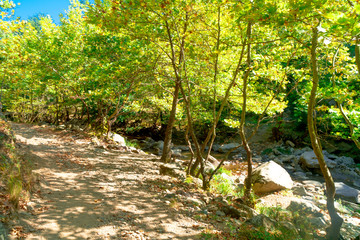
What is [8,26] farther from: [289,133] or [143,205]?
[289,133]

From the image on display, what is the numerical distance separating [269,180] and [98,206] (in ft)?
22.3

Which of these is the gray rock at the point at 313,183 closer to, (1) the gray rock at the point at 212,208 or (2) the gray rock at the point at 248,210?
(2) the gray rock at the point at 248,210

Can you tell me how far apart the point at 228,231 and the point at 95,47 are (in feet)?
23.9

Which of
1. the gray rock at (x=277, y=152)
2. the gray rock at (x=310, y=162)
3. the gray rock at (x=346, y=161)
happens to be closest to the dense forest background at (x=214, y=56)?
the gray rock at (x=346, y=161)

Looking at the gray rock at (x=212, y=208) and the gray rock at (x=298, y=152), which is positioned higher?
the gray rock at (x=298, y=152)

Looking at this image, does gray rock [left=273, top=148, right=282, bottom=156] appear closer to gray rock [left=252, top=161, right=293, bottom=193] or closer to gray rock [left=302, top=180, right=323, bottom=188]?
gray rock [left=302, top=180, right=323, bottom=188]

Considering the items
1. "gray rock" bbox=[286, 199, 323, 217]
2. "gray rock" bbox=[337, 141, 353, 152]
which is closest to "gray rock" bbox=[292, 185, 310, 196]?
"gray rock" bbox=[286, 199, 323, 217]

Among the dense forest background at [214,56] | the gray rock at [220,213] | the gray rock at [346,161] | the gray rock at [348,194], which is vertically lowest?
the gray rock at [220,213]

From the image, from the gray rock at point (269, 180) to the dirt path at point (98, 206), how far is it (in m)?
4.14

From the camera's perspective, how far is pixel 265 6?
3518 mm

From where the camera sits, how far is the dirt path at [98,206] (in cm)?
370

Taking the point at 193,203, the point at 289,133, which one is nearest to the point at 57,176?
the point at 193,203

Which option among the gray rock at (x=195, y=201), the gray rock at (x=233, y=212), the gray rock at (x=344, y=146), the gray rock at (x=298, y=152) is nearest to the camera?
the gray rock at (x=233, y=212)

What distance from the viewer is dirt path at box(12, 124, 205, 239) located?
3703 millimetres
